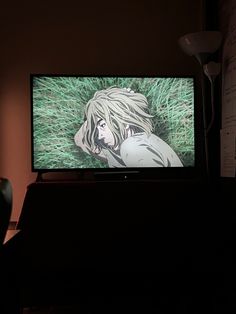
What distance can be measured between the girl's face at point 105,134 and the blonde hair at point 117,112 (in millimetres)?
24

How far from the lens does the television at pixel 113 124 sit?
10.8 feet

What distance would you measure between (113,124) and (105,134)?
10cm

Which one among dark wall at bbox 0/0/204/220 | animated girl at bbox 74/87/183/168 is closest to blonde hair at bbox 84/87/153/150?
animated girl at bbox 74/87/183/168

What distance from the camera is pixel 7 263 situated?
4.06ft

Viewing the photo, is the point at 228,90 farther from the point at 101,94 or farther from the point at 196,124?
the point at 101,94

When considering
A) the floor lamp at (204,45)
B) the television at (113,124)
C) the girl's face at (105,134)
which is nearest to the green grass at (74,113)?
the television at (113,124)

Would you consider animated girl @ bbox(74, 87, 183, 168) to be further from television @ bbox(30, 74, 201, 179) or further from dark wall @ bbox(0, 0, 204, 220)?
dark wall @ bbox(0, 0, 204, 220)

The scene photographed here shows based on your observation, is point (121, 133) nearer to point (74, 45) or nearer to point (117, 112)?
point (117, 112)

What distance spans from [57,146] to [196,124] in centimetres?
118

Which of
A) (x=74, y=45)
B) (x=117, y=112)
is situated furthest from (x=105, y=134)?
(x=74, y=45)

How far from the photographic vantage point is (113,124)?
3336 mm

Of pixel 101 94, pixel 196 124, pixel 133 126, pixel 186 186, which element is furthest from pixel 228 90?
pixel 186 186

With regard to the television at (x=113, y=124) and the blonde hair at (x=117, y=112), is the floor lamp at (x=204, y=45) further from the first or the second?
the blonde hair at (x=117, y=112)

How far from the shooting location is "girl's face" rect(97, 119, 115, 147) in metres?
3.32
